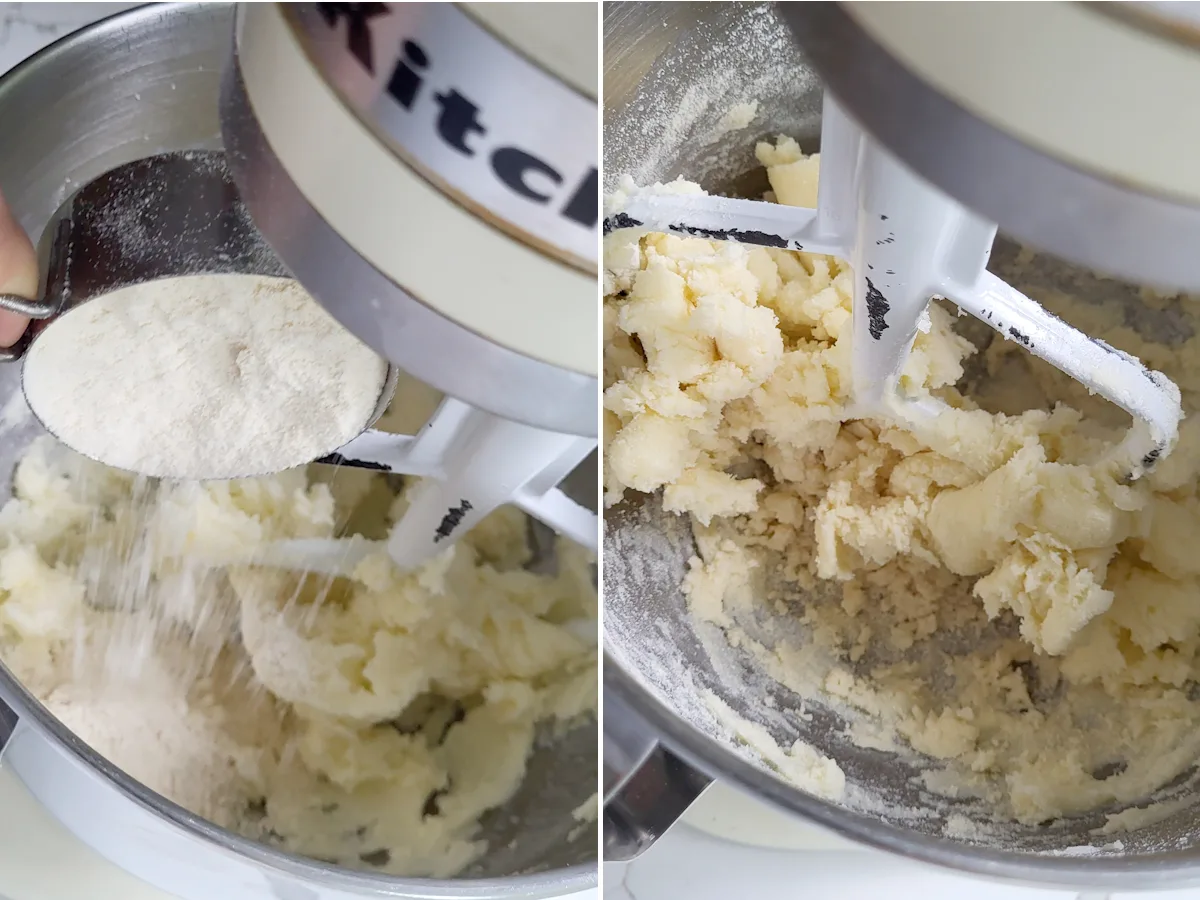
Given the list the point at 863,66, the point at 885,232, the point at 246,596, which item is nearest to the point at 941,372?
the point at 885,232

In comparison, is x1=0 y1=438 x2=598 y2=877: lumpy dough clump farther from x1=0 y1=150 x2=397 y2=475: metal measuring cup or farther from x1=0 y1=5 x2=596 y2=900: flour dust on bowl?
x1=0 y1=150 x2=397 y2=475: metal measuring cup

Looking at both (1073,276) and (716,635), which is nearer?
(1073,276)

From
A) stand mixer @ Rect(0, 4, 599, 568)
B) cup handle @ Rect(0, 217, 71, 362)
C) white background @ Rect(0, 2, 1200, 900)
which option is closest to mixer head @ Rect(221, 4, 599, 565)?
stand mixer @ Rect(0, 4, 599, 568)

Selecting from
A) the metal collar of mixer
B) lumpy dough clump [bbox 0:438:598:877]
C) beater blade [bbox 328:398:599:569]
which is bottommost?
lumpy dough clump [bbox 0:438:598:877]

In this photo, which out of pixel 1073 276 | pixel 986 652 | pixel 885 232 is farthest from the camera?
pixel 986 652

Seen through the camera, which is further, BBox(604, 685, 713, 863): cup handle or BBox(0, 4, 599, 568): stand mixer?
BBox(604, 685, 713, 863): cup handle

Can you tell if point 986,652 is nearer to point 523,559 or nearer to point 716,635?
point 716,635

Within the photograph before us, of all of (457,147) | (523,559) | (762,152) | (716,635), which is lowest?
(716,635)
